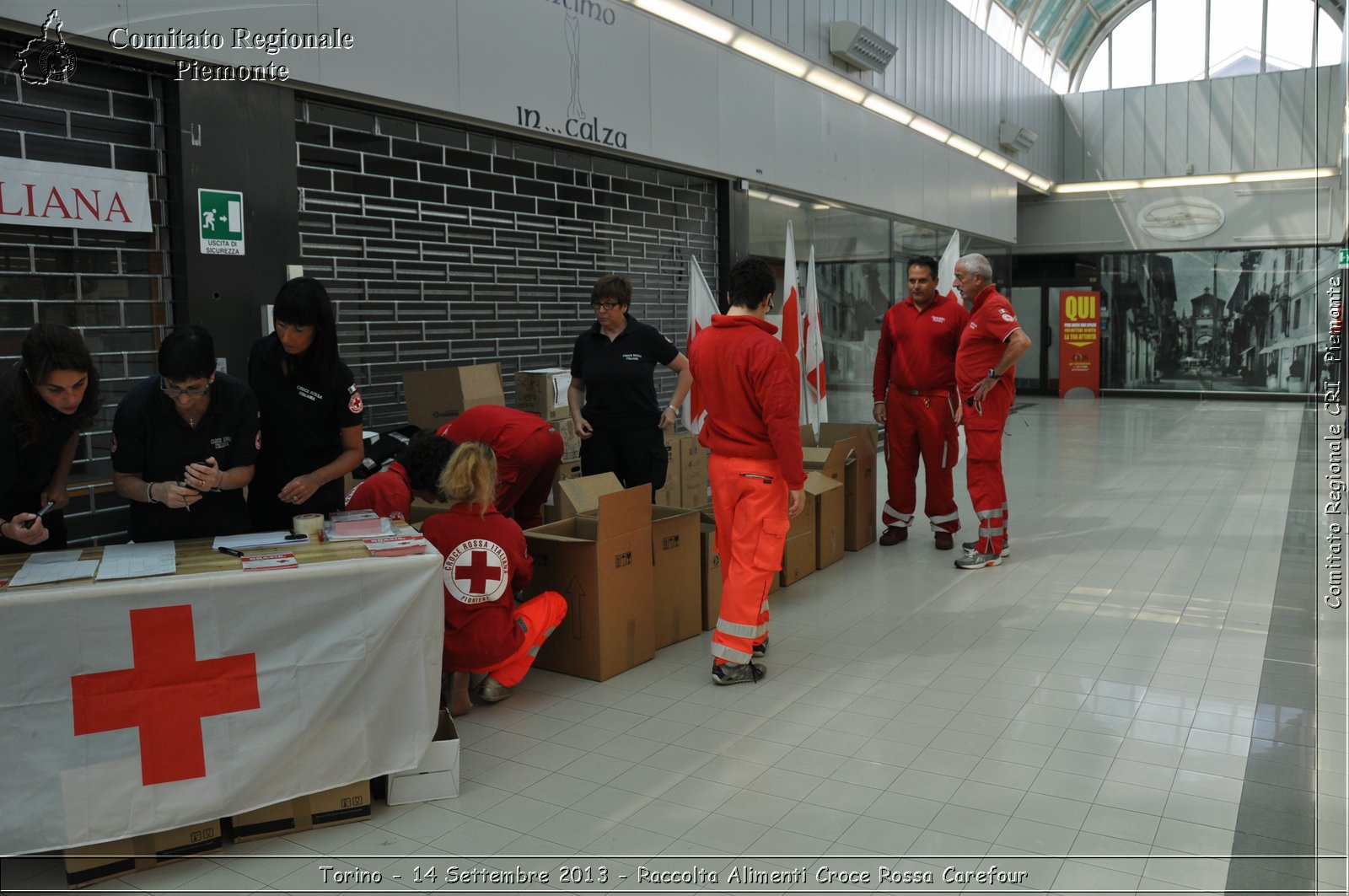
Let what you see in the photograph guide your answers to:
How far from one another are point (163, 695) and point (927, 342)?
4528 mm

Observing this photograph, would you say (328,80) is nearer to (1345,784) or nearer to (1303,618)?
(1345,784)

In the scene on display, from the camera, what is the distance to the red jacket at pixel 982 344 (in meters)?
5.41

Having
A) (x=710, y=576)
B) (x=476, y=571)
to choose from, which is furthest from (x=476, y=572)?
(x=710, y=576)

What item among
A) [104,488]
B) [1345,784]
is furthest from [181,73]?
[1345,784]

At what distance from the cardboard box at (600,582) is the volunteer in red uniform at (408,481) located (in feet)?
1.68

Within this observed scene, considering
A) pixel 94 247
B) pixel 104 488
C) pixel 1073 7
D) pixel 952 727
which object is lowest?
pixel 952 727

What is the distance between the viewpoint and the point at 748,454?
A: 376 cm

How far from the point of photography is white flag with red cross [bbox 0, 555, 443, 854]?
2.40 metres

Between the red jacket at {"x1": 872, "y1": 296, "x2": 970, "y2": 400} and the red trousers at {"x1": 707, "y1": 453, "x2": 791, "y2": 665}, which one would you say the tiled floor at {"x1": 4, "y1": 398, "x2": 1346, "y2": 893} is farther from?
the red jacket at {"x1": 872, "y1": 296, "x2": 970, "y2": 400}

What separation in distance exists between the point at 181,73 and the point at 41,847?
2.93 m

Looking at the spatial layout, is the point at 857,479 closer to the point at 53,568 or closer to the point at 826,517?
the point at 826,517

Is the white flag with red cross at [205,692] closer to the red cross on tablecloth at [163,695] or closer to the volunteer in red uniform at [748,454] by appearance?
the red cross on tablecloth at [163,695]

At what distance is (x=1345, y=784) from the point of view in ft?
5.64

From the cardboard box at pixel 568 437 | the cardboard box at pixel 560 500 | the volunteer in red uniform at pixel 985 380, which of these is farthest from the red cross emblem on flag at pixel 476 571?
the volunteer in red uniform at pixel 985 380
